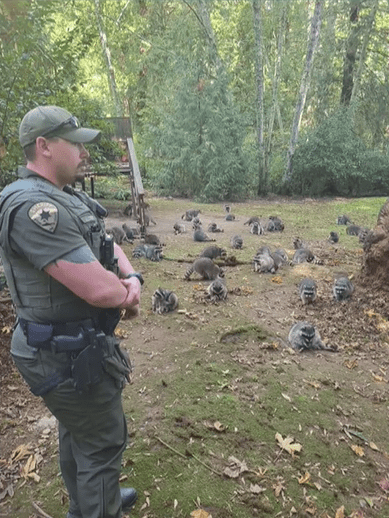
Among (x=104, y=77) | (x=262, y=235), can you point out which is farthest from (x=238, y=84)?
(x=262, y=235)

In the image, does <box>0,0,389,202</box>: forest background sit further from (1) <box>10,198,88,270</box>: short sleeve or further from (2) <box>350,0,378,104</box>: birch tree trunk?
(1) <box>10,198,88,270</box>: short sleeve

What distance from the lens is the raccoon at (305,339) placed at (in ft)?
21.9

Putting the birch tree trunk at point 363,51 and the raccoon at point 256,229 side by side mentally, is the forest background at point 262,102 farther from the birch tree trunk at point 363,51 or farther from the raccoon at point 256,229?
the raccoon at point 256,229

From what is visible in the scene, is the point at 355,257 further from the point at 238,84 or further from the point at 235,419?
the point at 238,84

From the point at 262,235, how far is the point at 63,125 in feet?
44.7

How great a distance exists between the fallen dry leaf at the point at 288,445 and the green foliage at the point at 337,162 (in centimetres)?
2262

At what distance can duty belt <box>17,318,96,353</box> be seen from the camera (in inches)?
100

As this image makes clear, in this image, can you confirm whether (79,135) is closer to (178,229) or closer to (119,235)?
(119,235)

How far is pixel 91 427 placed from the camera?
2.74 m

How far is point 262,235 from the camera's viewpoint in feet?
51.6

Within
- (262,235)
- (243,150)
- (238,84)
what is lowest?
(262,235)

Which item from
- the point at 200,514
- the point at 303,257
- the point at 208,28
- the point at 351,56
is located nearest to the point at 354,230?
the point at 303,257

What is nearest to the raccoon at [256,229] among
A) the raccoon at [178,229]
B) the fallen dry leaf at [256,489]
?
the raccoon at [178,229]

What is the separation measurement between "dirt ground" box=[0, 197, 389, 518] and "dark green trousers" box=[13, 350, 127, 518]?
1.52m
